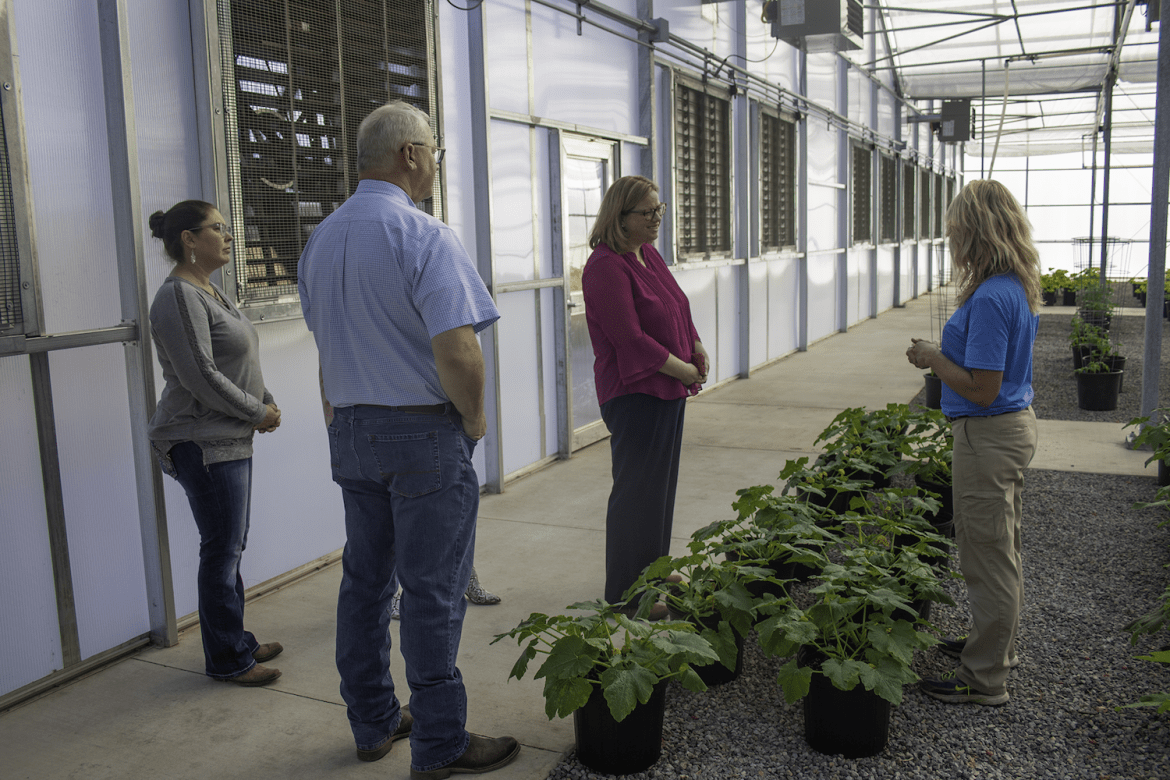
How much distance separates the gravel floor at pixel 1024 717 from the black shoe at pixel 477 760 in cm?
15

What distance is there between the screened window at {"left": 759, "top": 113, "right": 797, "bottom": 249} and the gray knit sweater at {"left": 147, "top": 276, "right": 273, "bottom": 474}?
8080 millimetres

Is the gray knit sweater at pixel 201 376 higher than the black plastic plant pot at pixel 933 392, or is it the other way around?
the gray knit sweater at pixel 201 376

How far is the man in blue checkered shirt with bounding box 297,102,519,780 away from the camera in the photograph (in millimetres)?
2197

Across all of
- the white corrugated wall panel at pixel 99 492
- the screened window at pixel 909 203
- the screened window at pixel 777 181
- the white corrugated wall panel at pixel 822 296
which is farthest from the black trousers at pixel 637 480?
the screened window at pixel 909 203

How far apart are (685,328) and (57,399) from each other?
209 cm

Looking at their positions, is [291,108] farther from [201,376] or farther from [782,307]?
[782,307]

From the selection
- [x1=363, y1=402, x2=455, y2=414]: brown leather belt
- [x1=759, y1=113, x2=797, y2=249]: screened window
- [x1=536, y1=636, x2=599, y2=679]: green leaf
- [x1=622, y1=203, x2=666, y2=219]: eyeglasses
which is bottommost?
[x1=536, y1=636, x2=599, y2=679]: green leaf

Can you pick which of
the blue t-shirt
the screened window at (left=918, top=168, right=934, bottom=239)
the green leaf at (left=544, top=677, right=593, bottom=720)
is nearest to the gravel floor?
the green leaf at (left=544, top=677, right=593, bottom=720)

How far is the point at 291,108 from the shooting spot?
3.83 metres

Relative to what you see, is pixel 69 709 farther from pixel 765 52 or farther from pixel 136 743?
pixel 765 52

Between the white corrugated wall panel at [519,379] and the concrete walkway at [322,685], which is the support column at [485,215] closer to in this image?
Result: the white corrugated wall panel at [519,379]

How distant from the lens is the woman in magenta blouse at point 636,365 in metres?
→ 3.14

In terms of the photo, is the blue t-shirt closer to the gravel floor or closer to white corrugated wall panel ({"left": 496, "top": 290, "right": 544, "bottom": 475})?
the gravel floor

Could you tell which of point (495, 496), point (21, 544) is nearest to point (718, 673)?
point (21, 544)
